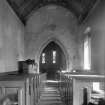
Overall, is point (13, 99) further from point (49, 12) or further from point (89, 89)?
point (49, 12)

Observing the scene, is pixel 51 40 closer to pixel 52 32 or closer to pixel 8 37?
pixel 52 32

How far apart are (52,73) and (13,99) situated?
435 inches

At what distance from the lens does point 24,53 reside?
388 inches

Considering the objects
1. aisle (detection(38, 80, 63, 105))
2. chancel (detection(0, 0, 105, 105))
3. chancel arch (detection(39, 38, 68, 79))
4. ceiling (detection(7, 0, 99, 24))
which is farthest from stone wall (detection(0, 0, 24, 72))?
chancel arch (detection(39, 38, 68, 79))

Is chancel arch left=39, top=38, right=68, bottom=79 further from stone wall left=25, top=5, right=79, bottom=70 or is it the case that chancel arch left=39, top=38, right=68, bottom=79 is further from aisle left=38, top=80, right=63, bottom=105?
aisle left=38, top=80, right=63, bottom=105

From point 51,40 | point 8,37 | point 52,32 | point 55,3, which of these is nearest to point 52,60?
point 51,40

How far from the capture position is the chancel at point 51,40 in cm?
584

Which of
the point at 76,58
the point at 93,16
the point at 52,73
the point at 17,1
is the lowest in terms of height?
the point at 52,73

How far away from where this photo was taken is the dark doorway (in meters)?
13.9

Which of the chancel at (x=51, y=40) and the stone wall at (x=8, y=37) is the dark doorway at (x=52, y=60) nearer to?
the chancel at (x=51, y=40)

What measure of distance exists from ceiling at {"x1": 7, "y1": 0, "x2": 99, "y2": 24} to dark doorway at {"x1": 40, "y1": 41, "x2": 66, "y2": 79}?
447cm

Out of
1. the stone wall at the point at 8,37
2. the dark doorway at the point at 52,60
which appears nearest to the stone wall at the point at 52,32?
the stone wall at the point at 8,37

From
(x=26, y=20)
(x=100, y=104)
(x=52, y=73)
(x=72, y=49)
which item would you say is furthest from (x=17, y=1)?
(x=52, y=73)

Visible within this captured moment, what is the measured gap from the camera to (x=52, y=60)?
14.0m
